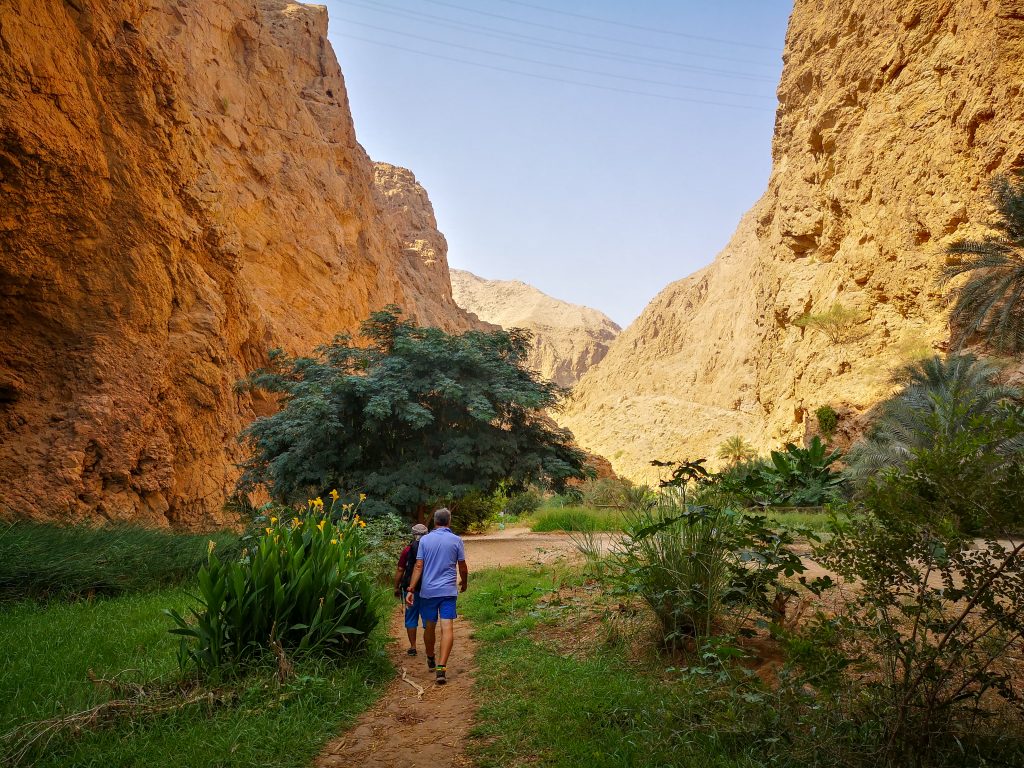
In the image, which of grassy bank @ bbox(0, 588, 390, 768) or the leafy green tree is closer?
grassy bank @ bbox(0, 588, 390, 768)

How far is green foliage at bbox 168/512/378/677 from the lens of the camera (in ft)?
14.7

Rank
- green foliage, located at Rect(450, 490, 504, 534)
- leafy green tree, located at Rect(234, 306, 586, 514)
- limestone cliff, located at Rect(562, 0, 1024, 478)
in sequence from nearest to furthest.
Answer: leafy green tree, located at Rect(234, 306, 586, 514) → green foliage, located at Rect(450, 490, 504, 534) → limestone cliff, located at Rect(562, 0, 1024, 478)

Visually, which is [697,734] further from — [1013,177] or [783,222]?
[783,222]

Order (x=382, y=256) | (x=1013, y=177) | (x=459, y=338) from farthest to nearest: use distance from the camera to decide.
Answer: (x=382, y=256) < (x=1013, y=177) < (x=459, y=338)

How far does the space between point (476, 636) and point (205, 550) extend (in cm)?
527

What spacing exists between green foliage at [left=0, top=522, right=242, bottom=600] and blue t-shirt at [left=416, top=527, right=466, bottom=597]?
155 inches

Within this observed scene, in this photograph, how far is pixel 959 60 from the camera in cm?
2600

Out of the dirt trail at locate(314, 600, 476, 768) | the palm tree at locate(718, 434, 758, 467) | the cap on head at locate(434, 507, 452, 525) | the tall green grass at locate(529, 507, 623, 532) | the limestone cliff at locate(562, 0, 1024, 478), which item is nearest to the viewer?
the dirt trail at locate(314, 600, 476, 768)

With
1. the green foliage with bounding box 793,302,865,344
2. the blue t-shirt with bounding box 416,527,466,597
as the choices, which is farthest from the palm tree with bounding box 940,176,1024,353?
the blue t-shirt with bounding box 416,527,466,597

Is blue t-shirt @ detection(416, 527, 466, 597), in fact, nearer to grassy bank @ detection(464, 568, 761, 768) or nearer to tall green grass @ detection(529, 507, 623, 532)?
grassy bank @ detection(464, 568, 761, 768)

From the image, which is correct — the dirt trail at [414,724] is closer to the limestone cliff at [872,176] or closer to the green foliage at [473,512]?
the green foliage at [473,512]

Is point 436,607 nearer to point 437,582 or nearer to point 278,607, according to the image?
point 437,582

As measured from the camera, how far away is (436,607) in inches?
216

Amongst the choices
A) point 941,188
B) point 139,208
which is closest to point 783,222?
point 941,188
